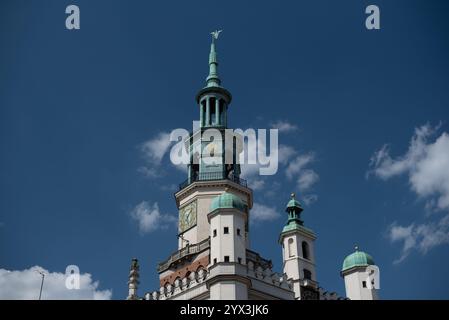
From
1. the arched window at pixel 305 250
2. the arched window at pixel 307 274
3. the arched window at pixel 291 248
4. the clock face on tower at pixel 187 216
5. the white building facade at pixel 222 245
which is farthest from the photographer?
the arched window at pixel 305 250

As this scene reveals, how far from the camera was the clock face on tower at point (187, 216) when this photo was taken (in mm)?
63625

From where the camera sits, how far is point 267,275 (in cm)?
5466

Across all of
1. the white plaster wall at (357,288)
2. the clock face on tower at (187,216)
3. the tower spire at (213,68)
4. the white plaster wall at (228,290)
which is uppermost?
the tower spire at (213,68)

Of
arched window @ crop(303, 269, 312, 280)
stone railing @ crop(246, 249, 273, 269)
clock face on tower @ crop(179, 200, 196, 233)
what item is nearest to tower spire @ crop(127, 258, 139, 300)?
clock face on tower @ crop(179, 200, 196, 233)

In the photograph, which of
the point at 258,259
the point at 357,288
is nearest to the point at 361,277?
the point at 357,288

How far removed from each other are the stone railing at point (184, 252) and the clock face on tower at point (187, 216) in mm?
3001

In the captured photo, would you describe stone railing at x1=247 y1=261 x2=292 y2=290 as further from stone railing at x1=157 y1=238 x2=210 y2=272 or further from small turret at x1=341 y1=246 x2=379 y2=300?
small turret at x1=341 y1=246 x2=379 y2=300

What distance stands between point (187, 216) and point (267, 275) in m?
13.1

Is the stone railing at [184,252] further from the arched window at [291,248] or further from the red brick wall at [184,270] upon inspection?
the arched window at [291,248]

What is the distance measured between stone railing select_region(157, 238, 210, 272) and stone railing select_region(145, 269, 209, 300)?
177 inches

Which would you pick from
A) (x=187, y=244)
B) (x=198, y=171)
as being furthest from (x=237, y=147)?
(x=187, y=244)

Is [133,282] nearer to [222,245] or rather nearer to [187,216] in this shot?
[187,216]

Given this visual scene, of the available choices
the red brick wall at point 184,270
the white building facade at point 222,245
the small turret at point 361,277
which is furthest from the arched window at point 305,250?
the red brick wall at point 184,270
